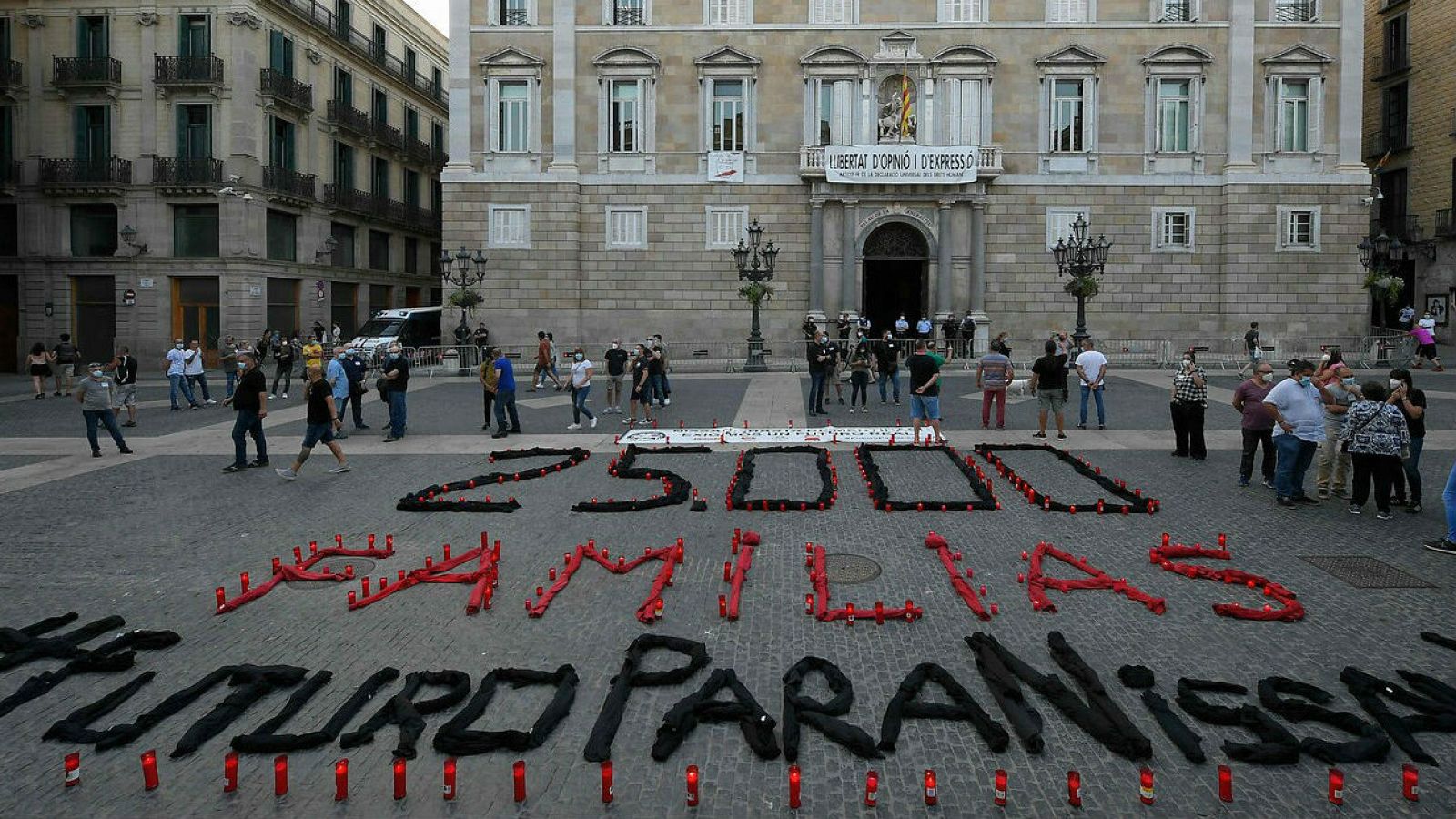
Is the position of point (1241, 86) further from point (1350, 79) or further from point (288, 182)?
point (288, 182)

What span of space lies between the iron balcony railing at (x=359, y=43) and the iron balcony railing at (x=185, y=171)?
723 centimetres

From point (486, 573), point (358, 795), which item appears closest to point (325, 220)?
point (486, 573)

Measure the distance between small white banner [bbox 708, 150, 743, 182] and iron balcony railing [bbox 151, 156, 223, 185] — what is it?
19.0 meters

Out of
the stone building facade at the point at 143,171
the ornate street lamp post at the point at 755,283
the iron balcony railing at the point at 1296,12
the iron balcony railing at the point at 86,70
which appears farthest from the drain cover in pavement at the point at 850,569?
the iron balcony railing at the point at 86,70

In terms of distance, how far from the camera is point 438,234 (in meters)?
53.1

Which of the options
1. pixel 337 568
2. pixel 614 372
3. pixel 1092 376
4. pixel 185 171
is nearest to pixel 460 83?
pixel 185 171

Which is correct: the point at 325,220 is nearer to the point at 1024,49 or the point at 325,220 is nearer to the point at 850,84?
the point at 850,84

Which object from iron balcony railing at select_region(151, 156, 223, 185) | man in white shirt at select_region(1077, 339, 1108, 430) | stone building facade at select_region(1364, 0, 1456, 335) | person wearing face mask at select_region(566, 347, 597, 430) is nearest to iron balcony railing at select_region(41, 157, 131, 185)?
iron balcony railing at select_region(151, 156, 223, 185)

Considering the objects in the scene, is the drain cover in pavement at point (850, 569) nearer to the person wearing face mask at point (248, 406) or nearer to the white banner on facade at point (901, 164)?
the person wearing face mask at point (248, 406)

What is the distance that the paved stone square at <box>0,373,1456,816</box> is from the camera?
501 cm

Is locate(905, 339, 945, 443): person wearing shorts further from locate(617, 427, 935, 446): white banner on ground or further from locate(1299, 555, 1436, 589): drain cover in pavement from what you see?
locate(1299, 555, 1436, 589): drain cover in pavement

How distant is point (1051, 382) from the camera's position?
16.8 metres

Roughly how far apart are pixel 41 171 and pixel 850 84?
31361 millimetres

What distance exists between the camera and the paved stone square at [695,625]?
16.4ft
